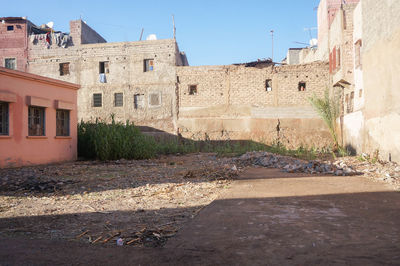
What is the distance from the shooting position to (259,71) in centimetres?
1878

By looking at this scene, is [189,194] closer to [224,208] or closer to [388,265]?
[224,208]

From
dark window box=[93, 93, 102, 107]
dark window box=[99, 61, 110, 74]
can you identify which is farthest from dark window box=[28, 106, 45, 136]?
dark window box=[99, 61, 110, 74]

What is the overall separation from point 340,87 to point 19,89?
14.2m

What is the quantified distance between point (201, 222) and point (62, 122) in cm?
1043

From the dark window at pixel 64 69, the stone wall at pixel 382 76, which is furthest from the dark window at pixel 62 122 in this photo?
the stone wall at pixel 382 76

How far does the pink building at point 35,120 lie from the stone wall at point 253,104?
8272 mm

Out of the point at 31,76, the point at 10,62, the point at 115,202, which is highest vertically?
the point at 10,62

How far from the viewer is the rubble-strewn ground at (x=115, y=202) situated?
10.8 feet

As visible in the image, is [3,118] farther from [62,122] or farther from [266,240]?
[266,240]

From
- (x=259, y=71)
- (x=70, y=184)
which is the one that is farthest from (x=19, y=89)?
(x=259, y=71)

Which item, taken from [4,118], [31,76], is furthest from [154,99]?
[4,118]

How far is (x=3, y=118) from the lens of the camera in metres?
9.85

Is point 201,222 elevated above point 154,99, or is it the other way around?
point 154,99

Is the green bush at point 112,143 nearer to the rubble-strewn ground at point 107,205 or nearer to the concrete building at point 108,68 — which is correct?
the rubble-strewn ground at point 107,205
